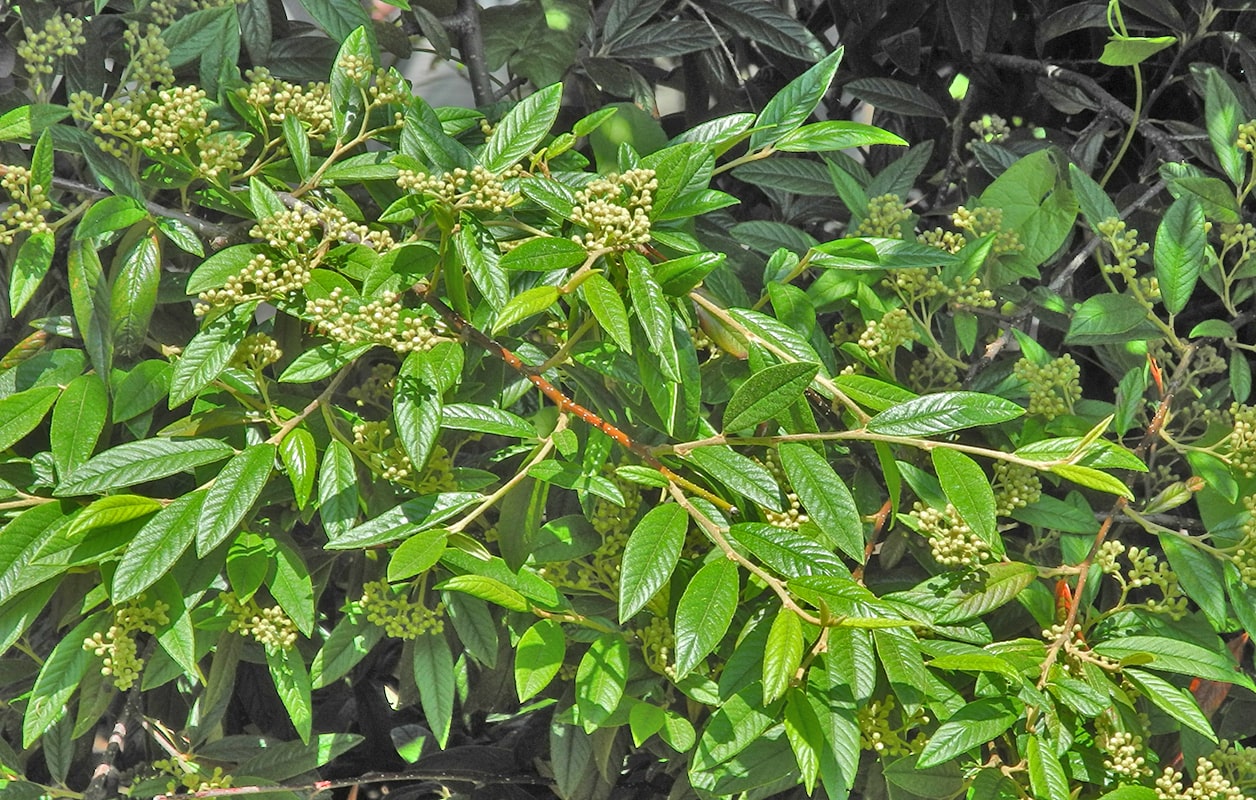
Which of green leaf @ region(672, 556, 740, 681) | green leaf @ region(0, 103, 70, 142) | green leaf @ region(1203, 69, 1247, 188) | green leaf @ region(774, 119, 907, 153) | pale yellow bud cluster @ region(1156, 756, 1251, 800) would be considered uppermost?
green leaf @ region(0, 103, 70, 142)

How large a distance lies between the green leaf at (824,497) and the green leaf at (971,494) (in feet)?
0.22

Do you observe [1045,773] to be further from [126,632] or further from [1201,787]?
[126,632]

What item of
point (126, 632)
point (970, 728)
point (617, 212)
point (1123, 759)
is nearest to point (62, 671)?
point (126, 632)

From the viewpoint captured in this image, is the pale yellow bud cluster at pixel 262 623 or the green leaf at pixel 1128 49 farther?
the green leaf at pixel 1128 49

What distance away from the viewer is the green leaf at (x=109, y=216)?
0.74 meters

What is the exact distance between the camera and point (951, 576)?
0.79m

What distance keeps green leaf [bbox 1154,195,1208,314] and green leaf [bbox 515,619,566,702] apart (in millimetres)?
513

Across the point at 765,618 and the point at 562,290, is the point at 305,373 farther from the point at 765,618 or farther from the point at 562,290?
the point at 765,618

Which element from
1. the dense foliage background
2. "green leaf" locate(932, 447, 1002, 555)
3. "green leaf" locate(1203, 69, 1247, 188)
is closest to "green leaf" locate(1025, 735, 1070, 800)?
the dense foliage background

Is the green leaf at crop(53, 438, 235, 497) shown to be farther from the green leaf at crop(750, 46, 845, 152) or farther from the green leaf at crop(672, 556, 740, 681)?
the green leaf at crop(750, 46, 845, 152)

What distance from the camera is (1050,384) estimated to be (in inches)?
33.9

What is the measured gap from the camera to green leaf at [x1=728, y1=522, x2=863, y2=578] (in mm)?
679

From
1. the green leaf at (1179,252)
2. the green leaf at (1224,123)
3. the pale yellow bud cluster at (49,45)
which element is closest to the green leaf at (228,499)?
the pale yellow bud cluster at (49,45)

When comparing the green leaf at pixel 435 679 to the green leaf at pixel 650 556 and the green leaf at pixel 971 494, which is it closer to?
the green leaf at pixel 650 556
